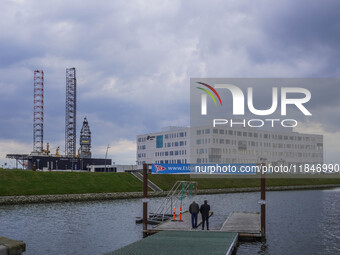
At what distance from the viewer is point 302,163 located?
180 m

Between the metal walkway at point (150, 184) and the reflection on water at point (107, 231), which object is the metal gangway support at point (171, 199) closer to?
the reflection on water at point (107, 231)

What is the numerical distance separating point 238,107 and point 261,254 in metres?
47.0

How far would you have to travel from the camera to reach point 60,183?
85.1 meters

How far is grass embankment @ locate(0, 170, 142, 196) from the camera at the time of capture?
76688mm

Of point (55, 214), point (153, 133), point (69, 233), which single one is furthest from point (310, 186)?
point (69, 233)

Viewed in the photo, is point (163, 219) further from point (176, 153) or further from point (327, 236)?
point (176, 153)

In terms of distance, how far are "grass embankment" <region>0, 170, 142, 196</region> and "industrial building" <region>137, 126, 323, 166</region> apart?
65.5 m

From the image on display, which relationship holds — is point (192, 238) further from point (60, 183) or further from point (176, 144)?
point (176, 144)

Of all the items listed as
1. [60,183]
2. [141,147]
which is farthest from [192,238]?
[141,147]

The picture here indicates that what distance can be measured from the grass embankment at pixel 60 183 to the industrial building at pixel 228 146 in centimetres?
6552

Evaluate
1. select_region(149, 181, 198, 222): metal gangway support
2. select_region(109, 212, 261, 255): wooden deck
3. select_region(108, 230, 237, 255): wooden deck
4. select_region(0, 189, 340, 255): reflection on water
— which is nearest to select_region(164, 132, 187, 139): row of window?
select_region(0, 189, 340, 255): reflection on water

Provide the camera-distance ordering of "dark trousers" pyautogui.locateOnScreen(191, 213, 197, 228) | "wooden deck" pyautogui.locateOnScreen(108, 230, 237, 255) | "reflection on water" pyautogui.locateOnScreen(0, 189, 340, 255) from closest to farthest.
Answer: "wooden deck" pyautogui.locateOnScreen(108, 230, 237, 255)
"reflection on water" pyautogui.locateOnScreen(0, 189, 340, 255)
"dark trousers" pyautogui.locateOnScreen(191, 213, 197, 228)

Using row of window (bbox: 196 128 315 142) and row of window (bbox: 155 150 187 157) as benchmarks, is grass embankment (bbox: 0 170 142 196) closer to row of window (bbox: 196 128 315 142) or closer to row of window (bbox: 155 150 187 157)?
row of window (bbox: 196 128 315 142)

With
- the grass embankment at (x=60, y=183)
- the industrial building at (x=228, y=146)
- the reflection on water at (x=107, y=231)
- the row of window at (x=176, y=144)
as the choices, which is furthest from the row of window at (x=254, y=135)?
the reflection on water at (x=107, y=231)
